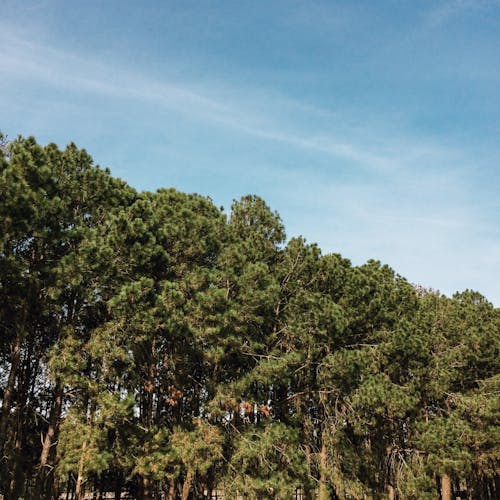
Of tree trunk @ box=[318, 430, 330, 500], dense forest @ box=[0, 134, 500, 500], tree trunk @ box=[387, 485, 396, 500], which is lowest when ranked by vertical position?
tree trunk @ box=[387, 485, 396, 500]

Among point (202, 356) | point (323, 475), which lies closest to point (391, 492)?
point (323, 475)

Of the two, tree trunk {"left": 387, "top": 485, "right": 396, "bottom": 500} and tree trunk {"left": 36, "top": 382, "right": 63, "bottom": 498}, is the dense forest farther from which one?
tree trunk {"left": 387, "top": 485, "right": 396, "bottom": 500}

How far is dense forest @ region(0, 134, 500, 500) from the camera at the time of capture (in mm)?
12984

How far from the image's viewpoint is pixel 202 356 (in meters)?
15.2

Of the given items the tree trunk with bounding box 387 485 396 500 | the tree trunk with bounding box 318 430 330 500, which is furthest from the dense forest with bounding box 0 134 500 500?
the tree trunk with bounding box 387 485 396 500

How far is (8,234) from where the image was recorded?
37.8 feet

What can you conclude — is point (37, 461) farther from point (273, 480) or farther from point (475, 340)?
point (475, 340)

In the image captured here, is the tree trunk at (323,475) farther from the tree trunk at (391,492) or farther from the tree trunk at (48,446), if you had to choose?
the tree trunk at (48,446)

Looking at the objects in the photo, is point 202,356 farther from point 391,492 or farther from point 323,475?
point 391,492

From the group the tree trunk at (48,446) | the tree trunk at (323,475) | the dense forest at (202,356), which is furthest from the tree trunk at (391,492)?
the tree trunk at (48,446)

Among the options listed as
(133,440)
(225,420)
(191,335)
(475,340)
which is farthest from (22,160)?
(475,340)

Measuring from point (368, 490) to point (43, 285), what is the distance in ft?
43.8

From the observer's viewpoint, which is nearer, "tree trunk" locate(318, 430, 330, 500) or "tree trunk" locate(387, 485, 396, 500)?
"tree trunk" locate(318, 430, 330, 500)

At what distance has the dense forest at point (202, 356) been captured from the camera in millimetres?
12984
